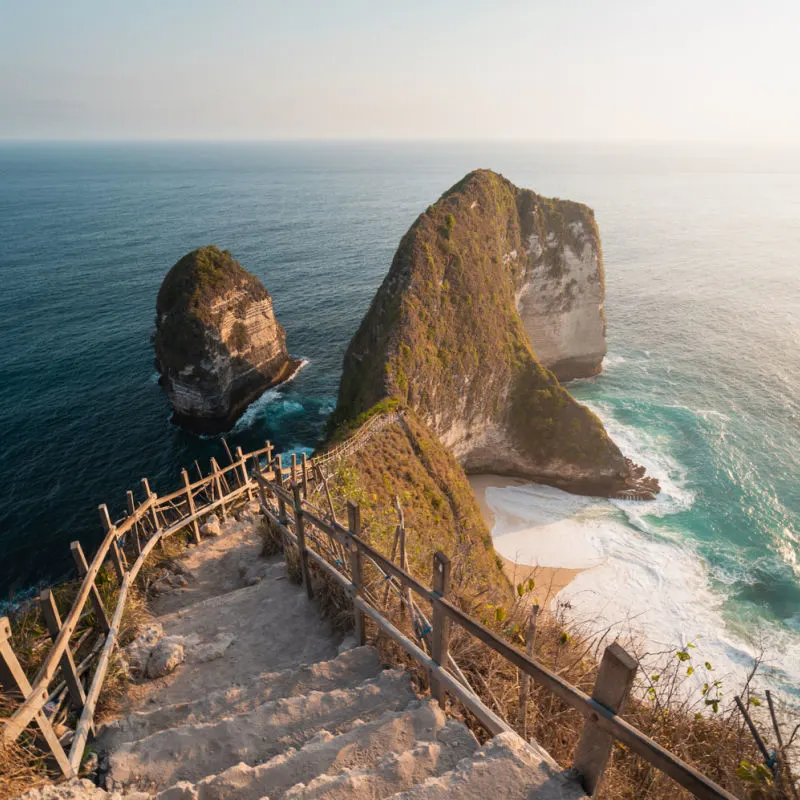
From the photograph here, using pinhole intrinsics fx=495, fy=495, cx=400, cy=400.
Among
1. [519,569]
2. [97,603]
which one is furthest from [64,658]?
[519,569]

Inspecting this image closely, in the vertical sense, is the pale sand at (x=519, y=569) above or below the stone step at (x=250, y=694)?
below

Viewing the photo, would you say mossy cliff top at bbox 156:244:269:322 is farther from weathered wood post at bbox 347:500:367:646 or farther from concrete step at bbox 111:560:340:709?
weathered wood post at bbox 347:500:367:646

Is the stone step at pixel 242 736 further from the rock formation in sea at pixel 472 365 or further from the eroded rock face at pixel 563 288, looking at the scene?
the eroded rock face at pixel 563 288

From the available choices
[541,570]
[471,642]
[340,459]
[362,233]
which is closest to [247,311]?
[340,459]

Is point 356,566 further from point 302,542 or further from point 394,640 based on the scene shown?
point 302,542

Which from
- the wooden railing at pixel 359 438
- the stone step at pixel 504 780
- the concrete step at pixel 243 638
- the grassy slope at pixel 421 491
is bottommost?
the grassy slope at pixel 421 491

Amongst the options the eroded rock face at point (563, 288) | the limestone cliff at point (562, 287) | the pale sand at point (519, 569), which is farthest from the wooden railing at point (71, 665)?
the eroded rock face at point (563, 288)
